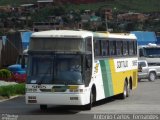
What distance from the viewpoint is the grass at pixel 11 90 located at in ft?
85.9

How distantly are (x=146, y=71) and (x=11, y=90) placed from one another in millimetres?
20662

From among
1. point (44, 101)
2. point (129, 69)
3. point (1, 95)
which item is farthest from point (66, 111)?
point (129, 69)

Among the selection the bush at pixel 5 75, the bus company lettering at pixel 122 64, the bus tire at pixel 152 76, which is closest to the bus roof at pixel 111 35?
the bus company lettering at pixel 122 64

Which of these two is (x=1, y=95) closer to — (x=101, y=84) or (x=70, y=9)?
A: (x=101, y=84)

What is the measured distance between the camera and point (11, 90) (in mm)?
26938

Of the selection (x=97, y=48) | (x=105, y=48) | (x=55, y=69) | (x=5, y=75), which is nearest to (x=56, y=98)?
(x=55, y=69)

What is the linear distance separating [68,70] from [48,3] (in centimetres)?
5738

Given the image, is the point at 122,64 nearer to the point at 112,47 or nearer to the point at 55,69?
the point at 112,47

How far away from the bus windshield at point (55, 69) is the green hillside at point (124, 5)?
58.8 m

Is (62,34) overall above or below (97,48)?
above

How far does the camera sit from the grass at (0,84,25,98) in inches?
1030

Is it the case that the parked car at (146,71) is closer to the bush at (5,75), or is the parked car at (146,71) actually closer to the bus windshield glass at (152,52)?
the bus windshield glass at (152,52)

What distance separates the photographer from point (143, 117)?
17.7 meters

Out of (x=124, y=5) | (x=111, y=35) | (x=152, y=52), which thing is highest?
(x=111, y=35)
